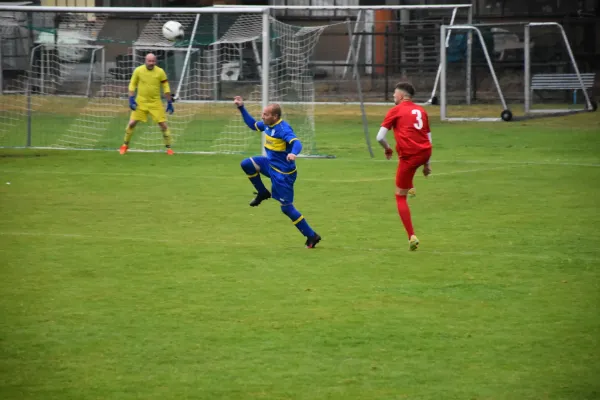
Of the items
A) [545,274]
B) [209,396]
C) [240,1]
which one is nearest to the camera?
[209,396]

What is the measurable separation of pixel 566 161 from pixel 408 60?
1795 centimetres

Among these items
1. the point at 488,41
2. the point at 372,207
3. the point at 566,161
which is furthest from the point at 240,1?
the point at 372,207

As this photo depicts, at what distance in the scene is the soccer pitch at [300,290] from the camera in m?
7.12

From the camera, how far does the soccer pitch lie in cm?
712

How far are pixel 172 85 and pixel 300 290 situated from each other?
25056 mm

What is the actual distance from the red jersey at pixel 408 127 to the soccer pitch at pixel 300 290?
120 centimetres

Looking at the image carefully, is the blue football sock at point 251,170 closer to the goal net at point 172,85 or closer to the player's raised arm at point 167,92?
the goal net at point 172,85

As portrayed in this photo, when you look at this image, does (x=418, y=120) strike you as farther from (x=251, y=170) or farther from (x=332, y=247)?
(x=251, y=170)

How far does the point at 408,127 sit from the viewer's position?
11711 mm

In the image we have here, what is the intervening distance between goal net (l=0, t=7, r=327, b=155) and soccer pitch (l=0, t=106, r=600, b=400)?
5.77m

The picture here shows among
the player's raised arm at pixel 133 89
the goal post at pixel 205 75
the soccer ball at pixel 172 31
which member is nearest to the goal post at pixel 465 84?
the goal post at pixel 205 75

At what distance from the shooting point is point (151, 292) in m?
9.66

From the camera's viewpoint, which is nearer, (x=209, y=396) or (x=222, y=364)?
(x=209, y=396)

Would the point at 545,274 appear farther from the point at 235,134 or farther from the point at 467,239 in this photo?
the point at 235,134
